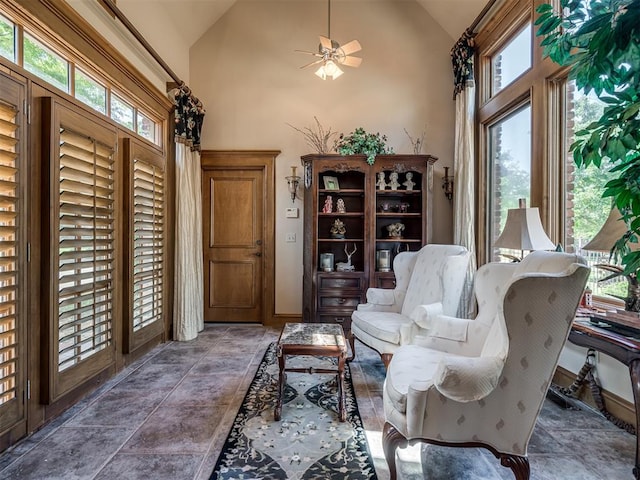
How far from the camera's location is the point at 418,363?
183cm

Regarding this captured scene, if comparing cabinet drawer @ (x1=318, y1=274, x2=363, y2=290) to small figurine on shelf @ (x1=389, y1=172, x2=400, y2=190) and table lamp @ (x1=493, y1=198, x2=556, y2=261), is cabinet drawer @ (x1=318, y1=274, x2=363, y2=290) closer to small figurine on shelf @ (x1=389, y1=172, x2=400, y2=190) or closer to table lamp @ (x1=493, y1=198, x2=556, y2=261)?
small figurine on shelf @ (x1=389, y1=172, x2=400, y2=190)

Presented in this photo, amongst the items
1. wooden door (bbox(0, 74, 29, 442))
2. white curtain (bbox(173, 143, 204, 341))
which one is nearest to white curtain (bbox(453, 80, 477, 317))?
white curtain (bbox(173, 143, 204, 341))

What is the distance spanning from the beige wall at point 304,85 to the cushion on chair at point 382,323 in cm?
160

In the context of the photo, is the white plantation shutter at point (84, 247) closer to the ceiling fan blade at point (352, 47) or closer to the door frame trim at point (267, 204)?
the door frame trim at point (267, 204)

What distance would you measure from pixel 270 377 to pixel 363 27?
14.0 ft

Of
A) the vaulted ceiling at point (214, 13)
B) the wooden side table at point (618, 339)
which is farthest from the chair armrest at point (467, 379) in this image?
the vaulted ceiling at point (214, 13)

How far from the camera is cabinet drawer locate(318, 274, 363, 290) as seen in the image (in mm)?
4020

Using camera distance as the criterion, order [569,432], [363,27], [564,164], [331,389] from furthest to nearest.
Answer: [363,27] < [564,164] < [331,389] < [569,432]

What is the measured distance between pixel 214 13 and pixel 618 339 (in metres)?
5.05

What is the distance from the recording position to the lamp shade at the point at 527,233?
2.38 m

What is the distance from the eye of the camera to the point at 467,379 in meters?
1.38

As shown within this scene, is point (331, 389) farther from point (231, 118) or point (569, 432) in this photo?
point (231, 118)

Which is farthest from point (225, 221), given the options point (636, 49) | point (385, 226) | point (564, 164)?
point (636, 49)

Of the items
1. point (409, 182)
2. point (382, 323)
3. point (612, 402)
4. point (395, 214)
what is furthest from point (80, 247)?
point (612, 402)
